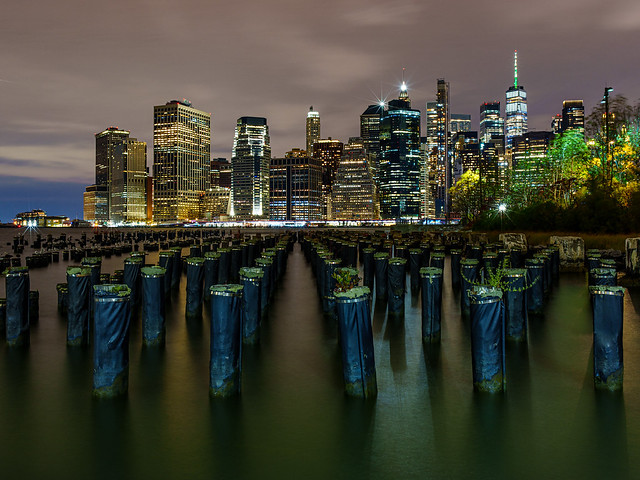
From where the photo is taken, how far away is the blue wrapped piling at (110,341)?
7.07 m

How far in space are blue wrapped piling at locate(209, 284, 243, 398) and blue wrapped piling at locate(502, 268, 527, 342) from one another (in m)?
5.65

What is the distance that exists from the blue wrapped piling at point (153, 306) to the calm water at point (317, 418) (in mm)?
391

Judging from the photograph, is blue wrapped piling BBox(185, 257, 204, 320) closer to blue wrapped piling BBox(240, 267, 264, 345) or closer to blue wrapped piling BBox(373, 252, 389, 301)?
blue wrapped piling BBox(240, 267, 264, 345)

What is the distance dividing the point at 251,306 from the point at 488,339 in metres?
5.25

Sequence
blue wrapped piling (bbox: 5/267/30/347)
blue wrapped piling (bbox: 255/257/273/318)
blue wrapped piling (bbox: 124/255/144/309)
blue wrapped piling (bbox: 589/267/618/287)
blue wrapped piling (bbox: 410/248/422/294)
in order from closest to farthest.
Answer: blue wrapped piling (bbox: 5/267/30/347) → blue wrapped piling (bbox: 589/267/618/287) → blue wrapped piling (bbox: 124/255/144/309) → blue wrapped piling (bbox: 255/257/273/318) → blue wrapped piling (bbox: 410/248/422/294)

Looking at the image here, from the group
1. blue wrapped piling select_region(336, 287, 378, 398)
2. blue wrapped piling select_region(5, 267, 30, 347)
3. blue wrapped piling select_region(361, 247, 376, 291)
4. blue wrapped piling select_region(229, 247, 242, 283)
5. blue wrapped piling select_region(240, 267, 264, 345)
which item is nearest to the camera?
blue wrapped piling select_region(336, 287, 378, 398)

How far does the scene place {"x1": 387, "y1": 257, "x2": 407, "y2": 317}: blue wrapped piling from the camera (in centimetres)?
1320

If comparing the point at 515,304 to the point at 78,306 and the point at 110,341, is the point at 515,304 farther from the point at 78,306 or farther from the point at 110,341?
the point at 78,306

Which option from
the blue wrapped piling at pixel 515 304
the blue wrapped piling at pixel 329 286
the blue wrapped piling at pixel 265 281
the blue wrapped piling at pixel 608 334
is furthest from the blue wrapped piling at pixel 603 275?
the blue wrapped piling at pixel 265 281

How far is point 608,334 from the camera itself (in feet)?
23.6

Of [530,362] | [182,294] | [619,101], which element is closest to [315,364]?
[530,362]

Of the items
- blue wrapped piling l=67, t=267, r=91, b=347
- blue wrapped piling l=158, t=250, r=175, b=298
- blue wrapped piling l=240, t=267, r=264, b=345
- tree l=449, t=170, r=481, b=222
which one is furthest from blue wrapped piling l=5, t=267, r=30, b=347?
tree l=449, t=170, r=481, b=222

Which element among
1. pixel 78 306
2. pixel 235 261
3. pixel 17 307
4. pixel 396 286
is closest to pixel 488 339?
pixel 396 286

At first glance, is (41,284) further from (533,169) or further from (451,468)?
(533,169)
